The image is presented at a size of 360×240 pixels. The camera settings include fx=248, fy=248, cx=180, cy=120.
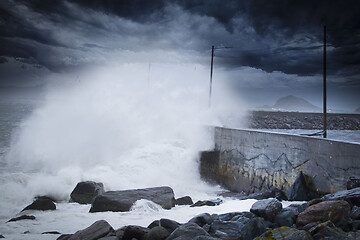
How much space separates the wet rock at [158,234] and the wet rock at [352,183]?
3654mm

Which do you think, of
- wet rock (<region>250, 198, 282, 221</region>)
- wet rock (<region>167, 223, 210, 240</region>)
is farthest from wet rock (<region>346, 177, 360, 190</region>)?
wet rock (<region>167, 223, 210, 240</region>)

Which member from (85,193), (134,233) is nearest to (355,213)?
(134,233)

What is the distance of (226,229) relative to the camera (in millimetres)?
3465

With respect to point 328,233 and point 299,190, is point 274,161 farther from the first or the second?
point 328,233

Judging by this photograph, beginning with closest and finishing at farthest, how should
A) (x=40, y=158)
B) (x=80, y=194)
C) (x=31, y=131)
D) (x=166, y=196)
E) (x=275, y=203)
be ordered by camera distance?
(x=275, y=203) < (x=166, y=196) < (x=80, y=194) < (x=40, y=158) < (x=31, y=131)

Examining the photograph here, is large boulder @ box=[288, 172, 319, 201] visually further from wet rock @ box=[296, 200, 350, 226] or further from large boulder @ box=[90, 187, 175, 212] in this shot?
large boulder @ box=[90, 187, 175, 212]

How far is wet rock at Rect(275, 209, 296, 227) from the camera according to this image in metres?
3.49

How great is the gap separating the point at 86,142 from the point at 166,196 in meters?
9.03

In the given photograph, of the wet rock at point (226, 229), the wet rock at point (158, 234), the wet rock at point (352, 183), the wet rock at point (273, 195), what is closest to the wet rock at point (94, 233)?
the wet rock at point (158, 234)

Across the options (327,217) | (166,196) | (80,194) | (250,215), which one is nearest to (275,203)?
(250,215)

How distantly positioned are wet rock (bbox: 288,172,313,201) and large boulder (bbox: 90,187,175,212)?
9.47 ft

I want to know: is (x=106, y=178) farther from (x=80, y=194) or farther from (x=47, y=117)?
(x=47, y=117)

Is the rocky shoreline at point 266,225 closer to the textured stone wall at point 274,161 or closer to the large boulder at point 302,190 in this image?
the textured stone wall at point 274,161

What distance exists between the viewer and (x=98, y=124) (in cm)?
1520
